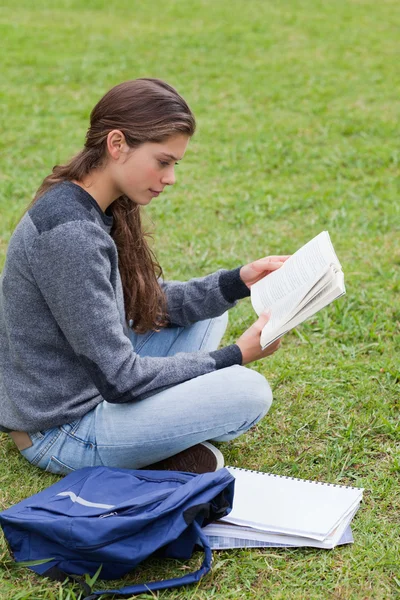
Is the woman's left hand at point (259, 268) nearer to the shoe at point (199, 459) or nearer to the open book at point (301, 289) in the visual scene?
the open book at point (301, 289)

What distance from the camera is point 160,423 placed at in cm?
256

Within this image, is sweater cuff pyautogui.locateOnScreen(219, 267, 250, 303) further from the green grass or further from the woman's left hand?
the green grass

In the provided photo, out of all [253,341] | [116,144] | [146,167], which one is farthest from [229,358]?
[116,144]

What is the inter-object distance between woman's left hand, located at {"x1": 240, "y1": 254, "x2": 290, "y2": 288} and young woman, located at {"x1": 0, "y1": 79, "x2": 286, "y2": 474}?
347 millimetres

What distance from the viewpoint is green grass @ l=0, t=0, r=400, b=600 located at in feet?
8.25

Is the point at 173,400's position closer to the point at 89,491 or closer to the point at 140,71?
the point at 89,491

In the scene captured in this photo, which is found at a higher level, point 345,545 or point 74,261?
point 74,261

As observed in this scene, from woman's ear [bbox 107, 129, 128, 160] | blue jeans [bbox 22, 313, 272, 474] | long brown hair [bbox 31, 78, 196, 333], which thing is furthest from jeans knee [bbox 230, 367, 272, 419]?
woman's ear [bbox 107, 129, 128, 160]

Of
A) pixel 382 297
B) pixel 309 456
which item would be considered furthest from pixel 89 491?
pixel 382 297

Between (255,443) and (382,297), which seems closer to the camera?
(255,443)

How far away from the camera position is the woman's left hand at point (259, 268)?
9.61ft

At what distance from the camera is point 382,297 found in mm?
4113

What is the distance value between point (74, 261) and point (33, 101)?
17.2 feet

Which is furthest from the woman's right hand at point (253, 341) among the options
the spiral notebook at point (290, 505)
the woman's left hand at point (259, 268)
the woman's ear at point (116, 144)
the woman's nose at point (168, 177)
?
the woman's ear at point (116, 144)
